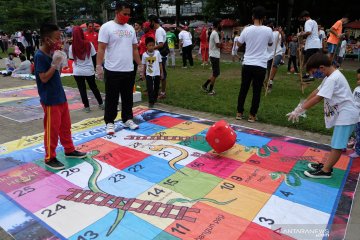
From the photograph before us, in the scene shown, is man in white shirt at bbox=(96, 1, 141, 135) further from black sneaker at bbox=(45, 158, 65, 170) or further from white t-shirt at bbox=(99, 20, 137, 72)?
black sneaker at bbox=(45, 158, 65, 170)

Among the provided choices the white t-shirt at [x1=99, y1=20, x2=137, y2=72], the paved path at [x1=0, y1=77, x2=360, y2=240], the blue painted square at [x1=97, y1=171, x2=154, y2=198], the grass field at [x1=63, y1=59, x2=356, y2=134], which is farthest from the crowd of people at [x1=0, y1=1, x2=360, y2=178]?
the blue painted square at [x1=97, y1=171, x2=154, y2=198]

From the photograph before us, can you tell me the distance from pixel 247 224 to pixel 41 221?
1808mm

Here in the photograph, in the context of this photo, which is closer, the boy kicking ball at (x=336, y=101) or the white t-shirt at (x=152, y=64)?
the boy kicking ball at (x=336, y=101)

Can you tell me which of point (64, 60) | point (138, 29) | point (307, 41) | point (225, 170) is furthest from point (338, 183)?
point (138, 29)

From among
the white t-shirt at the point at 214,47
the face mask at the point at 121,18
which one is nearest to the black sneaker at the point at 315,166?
the face mask at the point at 121,18

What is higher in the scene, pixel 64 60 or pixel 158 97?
pixel 64 60

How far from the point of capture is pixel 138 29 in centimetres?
963

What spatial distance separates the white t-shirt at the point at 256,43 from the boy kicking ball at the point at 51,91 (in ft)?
10.1

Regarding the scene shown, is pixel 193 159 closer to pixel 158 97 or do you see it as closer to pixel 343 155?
pixel 343 155

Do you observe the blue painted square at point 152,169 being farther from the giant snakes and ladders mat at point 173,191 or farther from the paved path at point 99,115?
the paved path at point 99,115

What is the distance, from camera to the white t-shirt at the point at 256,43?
16.6 feet

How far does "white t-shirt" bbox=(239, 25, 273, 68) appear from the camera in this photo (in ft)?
16.6

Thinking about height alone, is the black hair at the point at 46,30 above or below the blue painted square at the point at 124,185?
above

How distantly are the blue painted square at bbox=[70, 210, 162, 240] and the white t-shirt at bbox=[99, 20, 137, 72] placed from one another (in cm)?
265
